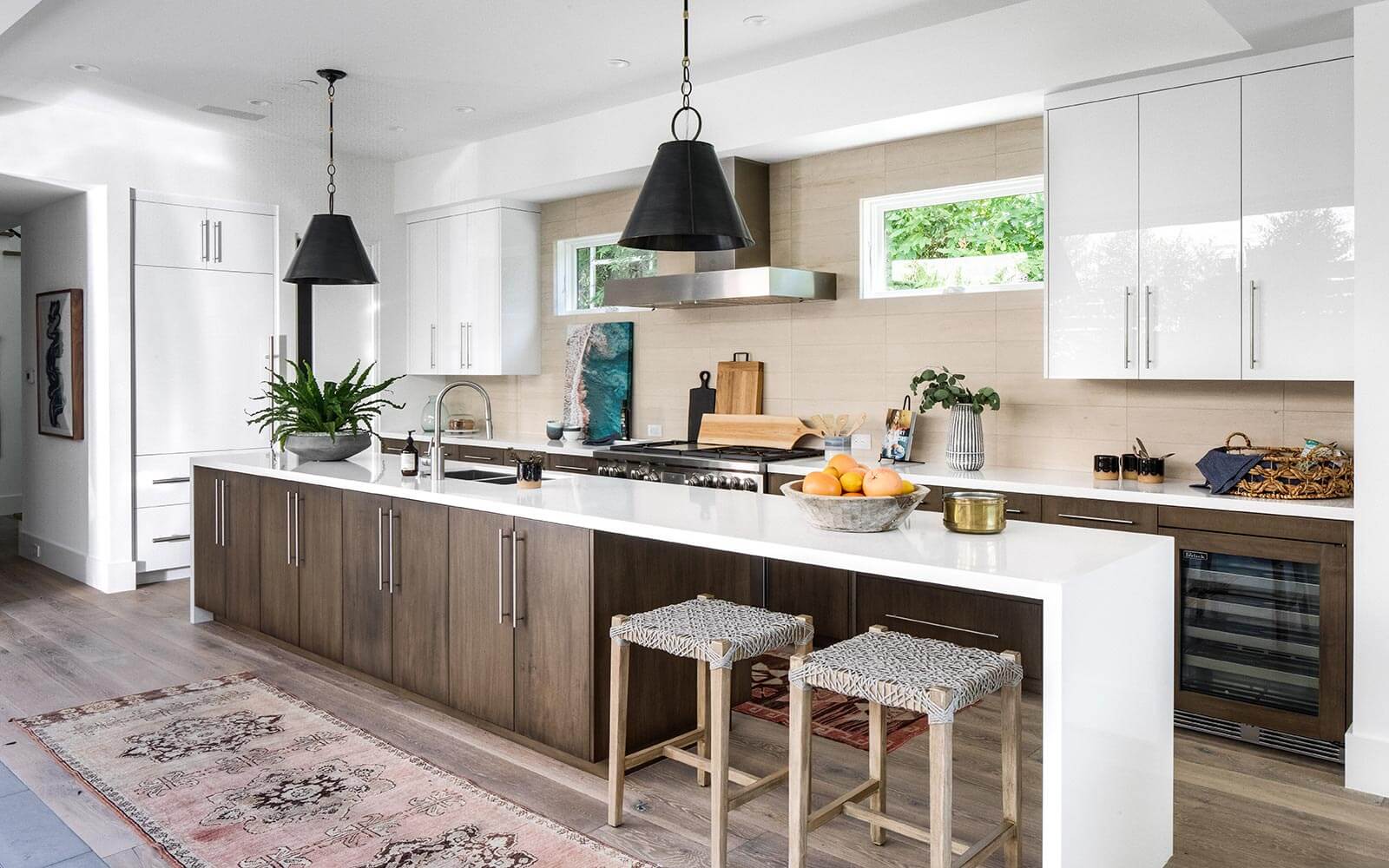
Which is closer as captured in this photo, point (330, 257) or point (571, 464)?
point (330, 257)

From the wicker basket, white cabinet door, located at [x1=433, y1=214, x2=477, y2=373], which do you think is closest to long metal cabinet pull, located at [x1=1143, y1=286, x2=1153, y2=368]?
the wicker basket

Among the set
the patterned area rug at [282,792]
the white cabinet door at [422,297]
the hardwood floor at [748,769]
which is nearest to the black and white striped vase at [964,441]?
the hardwood floor at [748,769]

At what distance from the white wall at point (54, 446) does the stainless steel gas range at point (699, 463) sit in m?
3.27

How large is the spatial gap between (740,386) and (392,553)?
2460 millimetres

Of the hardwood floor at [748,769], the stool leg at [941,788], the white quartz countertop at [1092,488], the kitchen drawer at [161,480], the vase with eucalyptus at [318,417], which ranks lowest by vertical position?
the hardwood floor at [748,769]

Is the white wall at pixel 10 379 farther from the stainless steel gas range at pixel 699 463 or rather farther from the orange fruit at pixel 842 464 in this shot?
the orange fruit at pixel 842 464

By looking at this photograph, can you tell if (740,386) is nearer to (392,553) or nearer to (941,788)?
(392,553)

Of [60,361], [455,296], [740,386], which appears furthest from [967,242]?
[60,361]

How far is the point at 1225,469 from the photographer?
11.7 feet

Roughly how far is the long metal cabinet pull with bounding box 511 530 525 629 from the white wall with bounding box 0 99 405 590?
381cm

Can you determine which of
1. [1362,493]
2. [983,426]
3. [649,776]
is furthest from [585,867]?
[983,426]

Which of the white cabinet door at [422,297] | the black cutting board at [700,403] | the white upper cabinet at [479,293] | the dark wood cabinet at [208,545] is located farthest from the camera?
the white cabinet door at [422,297]

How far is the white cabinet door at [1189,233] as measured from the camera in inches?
147

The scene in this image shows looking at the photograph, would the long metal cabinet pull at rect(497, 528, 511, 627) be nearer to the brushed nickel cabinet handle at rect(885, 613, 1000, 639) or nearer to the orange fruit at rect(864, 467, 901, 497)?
the orange fruit at rect(864, 467, 901, 497)
